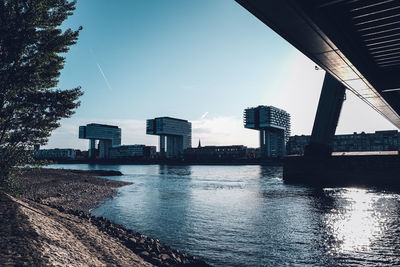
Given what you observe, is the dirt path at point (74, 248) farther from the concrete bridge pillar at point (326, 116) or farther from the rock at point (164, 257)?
the concrete bridge pillar at point (326, 116)

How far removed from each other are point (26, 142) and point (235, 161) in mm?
187755

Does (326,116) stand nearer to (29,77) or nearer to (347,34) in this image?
(347,34)

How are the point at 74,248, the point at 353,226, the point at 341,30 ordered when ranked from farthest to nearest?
the point at 353,226 < the point at 341,30 < the point at 74,248

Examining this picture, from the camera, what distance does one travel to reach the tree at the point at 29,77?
39.8 feet

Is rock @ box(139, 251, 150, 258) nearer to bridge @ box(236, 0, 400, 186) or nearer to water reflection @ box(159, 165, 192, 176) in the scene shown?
bridge @ box(236, 0, 400, 186)

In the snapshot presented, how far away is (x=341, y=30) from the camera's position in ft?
35.5

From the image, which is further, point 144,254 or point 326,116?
point 326,116

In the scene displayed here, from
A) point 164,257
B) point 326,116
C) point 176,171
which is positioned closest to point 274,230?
point 164,257

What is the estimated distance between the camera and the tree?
12.1 meters

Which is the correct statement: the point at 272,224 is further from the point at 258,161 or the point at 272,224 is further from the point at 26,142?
the point at 258,161

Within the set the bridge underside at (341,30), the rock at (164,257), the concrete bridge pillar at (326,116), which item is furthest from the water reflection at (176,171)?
the rock at (164,257)

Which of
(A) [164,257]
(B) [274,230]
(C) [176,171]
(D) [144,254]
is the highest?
(D) [144,254]

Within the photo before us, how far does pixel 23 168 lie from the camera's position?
13297 millimetres

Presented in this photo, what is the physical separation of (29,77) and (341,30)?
47.4 feet
